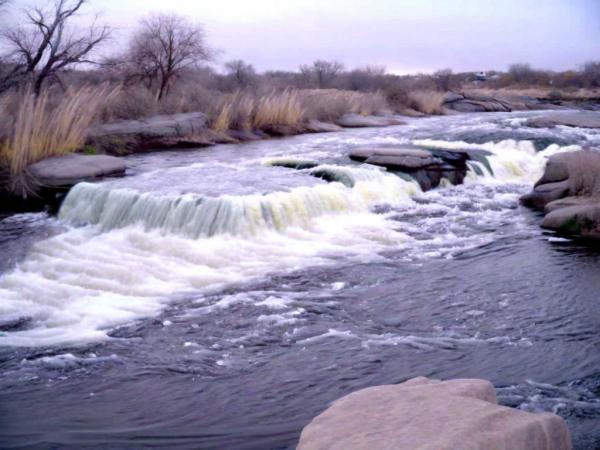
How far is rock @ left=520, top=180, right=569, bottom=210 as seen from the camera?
12.9 meters

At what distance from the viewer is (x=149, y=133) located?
18953 mm

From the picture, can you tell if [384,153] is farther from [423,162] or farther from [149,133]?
[149,133]

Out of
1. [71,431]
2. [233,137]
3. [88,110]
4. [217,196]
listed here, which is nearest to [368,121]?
[233,137]

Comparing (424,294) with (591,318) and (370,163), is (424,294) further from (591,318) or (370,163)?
(370,163)

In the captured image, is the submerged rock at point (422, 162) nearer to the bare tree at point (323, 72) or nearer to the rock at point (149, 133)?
the rock at point (149, 133)

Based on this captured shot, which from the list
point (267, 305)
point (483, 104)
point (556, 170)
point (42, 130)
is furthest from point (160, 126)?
point (483, 104)

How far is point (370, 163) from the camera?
15.2m

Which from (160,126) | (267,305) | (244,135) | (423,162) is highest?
(160,126)

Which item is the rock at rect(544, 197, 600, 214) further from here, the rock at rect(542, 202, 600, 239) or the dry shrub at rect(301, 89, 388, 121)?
the dry shrub at rect(301, 89, 388, 121)

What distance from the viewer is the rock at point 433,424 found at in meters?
2.82

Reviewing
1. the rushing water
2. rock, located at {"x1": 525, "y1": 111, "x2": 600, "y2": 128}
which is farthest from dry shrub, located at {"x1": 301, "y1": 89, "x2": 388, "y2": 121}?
the rushing water

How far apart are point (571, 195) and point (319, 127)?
40.6 ft

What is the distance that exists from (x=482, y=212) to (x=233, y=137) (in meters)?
10.4

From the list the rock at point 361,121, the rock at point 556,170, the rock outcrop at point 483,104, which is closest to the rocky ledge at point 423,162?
the rock at point 556,170
